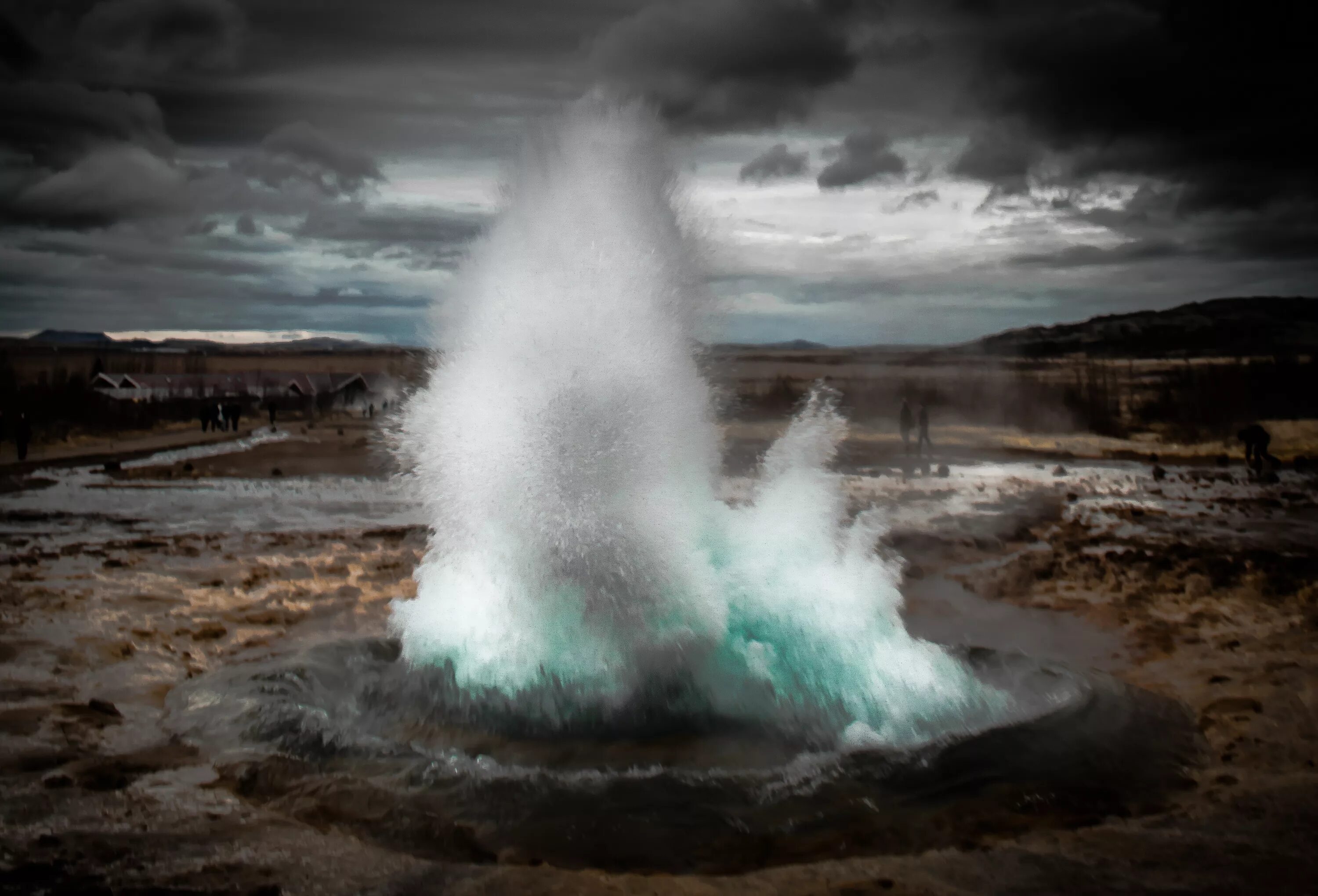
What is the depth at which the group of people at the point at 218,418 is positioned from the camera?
122ft

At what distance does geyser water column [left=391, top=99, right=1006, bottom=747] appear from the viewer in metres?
5.00

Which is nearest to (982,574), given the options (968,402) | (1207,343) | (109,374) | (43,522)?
(43,522)

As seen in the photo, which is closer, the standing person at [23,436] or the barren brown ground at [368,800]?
the barren brown ground at [368,800]

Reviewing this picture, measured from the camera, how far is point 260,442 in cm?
3062

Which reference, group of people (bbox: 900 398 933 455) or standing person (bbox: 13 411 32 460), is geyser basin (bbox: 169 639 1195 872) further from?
standing person (bbox: 13 411 32 460)

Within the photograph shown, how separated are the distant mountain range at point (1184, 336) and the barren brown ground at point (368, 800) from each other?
77876 millimetres

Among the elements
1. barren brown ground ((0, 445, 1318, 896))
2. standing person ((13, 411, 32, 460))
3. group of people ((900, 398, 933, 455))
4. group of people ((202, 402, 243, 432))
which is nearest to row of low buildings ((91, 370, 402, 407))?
group of people ((202, 402, 243, 432))

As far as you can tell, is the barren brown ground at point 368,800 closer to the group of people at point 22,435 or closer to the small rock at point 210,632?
the small rock at point 210,632

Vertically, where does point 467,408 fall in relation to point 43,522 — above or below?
above

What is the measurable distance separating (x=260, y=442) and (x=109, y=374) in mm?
43394

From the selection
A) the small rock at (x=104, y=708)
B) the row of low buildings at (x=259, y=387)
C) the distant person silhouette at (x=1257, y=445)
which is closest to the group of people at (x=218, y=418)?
the row of low buildings at (x=259, y=387)

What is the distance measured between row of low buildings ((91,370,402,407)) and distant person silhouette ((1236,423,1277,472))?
41.9 meters

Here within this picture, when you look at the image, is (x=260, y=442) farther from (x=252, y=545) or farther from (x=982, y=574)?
(x=982, y=574)

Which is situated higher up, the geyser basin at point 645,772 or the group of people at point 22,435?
the group of people at point 22,435
